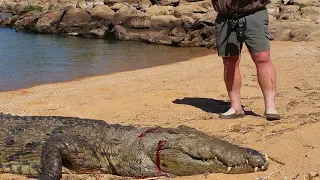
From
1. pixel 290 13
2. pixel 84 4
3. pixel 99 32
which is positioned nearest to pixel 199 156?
pixel 99 32

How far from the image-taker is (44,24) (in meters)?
32.0

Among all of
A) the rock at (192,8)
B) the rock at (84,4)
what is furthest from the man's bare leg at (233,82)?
the rock at (84,4)

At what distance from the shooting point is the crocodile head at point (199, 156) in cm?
395

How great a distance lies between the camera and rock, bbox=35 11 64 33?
103 feet

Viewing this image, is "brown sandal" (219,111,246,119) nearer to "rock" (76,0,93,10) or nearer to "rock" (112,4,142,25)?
"rock" (112,4,142,25)

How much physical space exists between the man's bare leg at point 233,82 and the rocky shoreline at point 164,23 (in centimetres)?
1586

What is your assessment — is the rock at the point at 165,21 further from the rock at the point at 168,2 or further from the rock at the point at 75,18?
the rock at the point at 168,2

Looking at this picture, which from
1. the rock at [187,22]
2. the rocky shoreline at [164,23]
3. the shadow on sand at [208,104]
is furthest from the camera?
the rock at [187,22]

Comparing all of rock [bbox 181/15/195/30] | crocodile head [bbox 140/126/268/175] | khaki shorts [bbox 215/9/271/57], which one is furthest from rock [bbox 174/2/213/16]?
crocodile head [bbox 140/126/268/175]

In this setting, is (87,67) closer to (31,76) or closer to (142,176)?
(31,76)

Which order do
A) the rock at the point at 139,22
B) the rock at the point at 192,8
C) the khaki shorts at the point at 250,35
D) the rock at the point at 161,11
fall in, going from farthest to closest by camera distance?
the rock at the point at 161,11 → the rock at the point at 192,8 → the rock at the point at 139,22 → the khaki shorts at the point at 250,35

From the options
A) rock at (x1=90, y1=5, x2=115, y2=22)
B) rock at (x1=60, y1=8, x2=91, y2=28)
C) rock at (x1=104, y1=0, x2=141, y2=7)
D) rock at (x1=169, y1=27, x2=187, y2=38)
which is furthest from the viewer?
rock at (x1=104, y1=0, x2=141, y2=7)

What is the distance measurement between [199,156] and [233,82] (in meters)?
2.72

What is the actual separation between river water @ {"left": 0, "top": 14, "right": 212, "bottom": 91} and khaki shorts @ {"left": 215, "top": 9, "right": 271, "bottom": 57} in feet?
25.5
